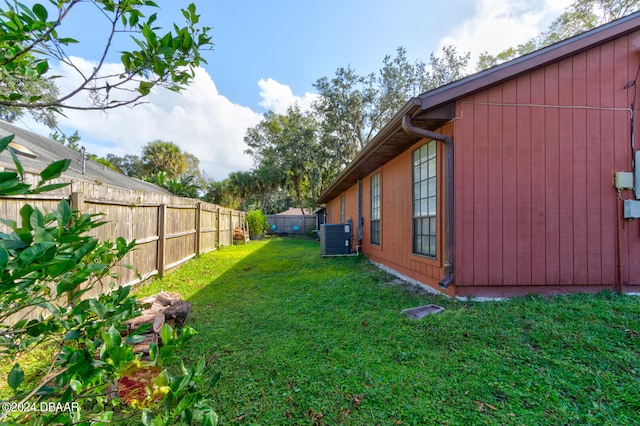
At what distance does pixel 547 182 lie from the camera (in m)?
3.92

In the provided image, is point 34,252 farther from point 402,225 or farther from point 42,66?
point 402,225

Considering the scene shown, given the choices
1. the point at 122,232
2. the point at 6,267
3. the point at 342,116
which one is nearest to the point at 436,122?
the point at 6,267

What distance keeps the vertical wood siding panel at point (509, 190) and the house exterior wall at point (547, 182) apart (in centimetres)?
1

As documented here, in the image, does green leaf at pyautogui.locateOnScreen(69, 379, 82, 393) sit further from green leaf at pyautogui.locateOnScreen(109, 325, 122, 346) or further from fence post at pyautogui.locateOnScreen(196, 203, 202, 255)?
fence post at pyautogui.locateOnScreen(196, 203, 202, 255)

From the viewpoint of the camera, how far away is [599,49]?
13.1 ft

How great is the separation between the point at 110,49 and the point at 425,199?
4450 mm

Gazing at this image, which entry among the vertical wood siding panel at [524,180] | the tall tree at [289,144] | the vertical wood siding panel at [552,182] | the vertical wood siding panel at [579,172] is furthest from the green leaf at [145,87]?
the tall tree at [289,144]

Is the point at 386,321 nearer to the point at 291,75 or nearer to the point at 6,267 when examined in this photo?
the point at 6,267

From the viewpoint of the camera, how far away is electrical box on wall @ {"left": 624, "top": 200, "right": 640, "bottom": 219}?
3.84m

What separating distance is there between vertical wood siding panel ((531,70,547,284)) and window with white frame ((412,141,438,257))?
1.24 m

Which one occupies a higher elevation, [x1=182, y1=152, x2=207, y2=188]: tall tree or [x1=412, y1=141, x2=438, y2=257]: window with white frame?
[x1=182, y1=152, x2=207, y2=188]: tall tree

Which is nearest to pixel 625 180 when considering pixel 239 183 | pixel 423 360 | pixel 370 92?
pixel 423 360

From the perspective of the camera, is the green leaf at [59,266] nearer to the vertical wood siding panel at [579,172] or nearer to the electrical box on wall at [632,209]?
the vertical wood siding panel at [579,172]

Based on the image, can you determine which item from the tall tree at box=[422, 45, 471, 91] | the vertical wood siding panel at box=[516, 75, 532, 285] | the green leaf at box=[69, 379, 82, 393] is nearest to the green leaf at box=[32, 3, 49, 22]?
the green leaf at box=[69, 379, 82, 393]
